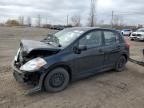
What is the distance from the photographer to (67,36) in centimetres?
495

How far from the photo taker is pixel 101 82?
5031 mm

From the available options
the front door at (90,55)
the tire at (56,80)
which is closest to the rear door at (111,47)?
the front door at (90,55)

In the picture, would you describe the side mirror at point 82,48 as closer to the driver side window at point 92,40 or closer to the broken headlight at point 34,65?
the driver side window at point 92,40

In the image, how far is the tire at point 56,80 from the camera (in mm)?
4088

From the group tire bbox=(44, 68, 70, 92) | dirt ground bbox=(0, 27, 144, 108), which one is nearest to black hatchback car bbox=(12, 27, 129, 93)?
tire bbox=(44, 68, 70, 92)

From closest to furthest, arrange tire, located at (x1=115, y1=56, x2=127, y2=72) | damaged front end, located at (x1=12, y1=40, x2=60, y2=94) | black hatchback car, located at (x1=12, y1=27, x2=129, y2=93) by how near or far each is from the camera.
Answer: damaged front end, located at (x1=12, y1=40, x2=60, y2=94) → black hatchback car, located at (x1=12, y1=27, x2=129, y2=93) → tire, located at (x1=115, y1=56, x2=127, y2=72)

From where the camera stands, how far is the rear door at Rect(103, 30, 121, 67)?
5.36 meters

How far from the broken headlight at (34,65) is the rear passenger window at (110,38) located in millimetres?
2335

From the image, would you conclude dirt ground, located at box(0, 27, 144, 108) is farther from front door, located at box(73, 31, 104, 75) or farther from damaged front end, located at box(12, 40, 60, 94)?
front door, located at box(73, 31, 104, 75)

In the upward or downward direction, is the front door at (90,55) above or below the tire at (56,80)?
above

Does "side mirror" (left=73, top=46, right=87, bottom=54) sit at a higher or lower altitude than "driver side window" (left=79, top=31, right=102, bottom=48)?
lower

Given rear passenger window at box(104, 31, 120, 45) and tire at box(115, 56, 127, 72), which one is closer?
rear passenger window at box(104, 31, 120, 45)

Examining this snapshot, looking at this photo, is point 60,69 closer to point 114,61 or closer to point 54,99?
point 54,99

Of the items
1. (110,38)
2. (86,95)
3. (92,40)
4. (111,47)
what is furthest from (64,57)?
(110,38)
